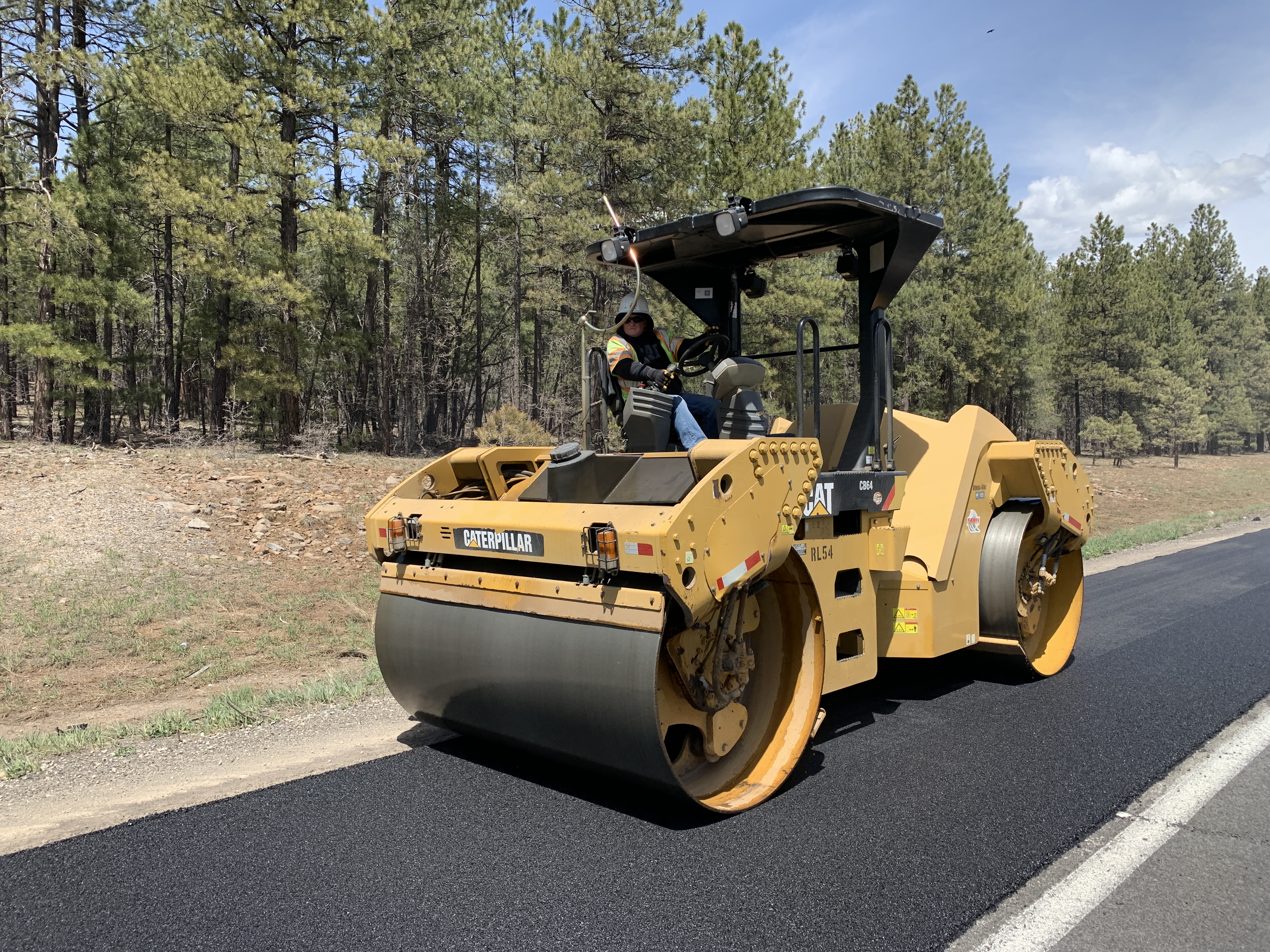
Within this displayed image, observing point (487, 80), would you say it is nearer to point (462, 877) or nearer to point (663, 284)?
point (663, 284)

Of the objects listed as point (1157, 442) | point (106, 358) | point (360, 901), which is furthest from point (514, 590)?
point (1157, 442)

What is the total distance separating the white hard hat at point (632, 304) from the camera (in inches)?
172

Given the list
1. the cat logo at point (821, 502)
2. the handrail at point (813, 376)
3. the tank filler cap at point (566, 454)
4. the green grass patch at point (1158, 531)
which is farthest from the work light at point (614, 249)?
the green grass patch at point (1158, 531)

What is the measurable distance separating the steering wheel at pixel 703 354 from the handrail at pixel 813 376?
0.51m

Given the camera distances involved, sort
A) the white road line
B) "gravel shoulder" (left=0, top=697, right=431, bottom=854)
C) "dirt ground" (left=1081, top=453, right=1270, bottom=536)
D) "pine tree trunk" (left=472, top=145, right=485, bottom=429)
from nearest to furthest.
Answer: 1. the white road line
2. "gravel shoulder" (left=0, top=697, right=431, bottom=854)
3. "dirt ground" (left=1081, top=453, right=1270, bottom=536)
4. "pine tree trunk" (left=472, top=145, right=485, bottom=429)

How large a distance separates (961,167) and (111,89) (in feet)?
74.1

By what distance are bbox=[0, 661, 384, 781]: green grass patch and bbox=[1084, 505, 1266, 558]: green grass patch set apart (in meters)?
9.31

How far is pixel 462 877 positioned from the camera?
122 inches

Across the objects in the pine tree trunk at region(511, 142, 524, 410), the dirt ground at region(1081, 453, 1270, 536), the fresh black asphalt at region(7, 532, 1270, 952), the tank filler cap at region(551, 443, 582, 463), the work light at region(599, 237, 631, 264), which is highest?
the pine tree trunk at region(511, 142, 524, 410)

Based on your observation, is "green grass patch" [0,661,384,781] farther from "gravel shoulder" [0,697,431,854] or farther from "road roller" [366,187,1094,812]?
"road roller" [366,187,1094,812]

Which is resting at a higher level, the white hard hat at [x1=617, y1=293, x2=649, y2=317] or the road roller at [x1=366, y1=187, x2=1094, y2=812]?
the white hard hat at [x1=617, y1=293, x2=649, y2=317]

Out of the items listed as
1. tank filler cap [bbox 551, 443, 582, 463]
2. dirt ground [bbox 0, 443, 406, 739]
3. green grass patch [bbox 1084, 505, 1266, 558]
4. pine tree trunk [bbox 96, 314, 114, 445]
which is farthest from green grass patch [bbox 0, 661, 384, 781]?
pine tree trunk [bbox 96, 314, 114, 445]

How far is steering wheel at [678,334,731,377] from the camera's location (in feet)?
16.4

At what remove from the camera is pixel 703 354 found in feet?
16.8
